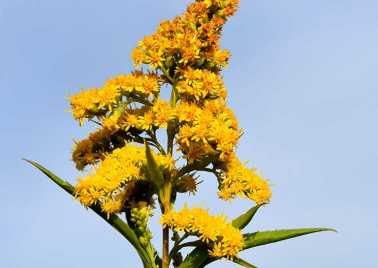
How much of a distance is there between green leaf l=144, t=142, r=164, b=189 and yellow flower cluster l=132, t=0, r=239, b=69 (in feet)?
5.74

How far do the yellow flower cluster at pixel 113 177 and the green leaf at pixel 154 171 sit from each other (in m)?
0.16

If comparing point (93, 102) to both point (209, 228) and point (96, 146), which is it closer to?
A: point (96, 146)

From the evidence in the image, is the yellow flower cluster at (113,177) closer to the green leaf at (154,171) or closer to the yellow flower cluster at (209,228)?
the green leaf at (154,171)

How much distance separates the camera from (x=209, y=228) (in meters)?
11.2

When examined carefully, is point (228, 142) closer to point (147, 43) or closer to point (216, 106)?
point (216, 106)

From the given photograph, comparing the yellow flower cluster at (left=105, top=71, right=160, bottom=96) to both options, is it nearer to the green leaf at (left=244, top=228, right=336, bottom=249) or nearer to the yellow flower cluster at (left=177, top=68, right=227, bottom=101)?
the yellow flower cluster at (left=177, top=68, right=227, bottom=101)

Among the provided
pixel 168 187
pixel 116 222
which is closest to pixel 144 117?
pixel 168 187

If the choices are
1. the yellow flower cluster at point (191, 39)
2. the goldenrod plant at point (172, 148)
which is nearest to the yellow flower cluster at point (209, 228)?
the goldenrod plant at point (172, 148)

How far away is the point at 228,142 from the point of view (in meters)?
11.4

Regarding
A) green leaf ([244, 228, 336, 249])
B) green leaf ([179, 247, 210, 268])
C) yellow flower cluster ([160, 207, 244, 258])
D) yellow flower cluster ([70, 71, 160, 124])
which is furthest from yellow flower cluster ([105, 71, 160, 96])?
green leaf ([244, 228, 336, 249])

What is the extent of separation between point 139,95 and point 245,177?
225 cm

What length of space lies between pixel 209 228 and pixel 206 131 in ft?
5.01

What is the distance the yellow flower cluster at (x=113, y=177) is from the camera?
37.9 ft

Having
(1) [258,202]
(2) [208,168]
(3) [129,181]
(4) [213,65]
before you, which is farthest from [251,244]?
(4) [213,65]
